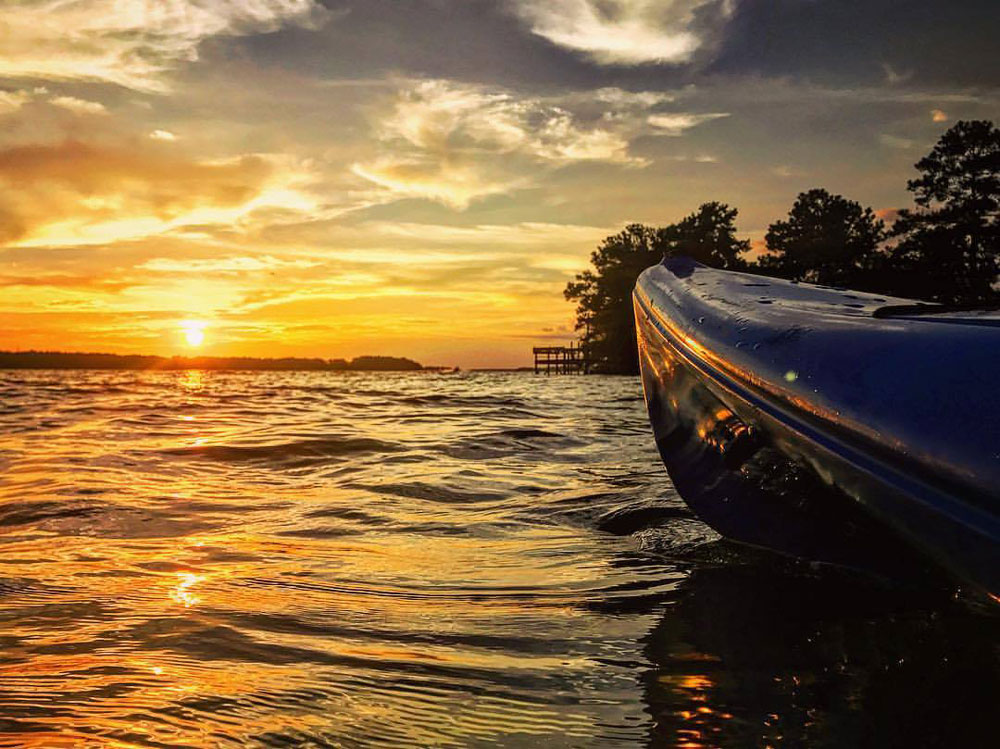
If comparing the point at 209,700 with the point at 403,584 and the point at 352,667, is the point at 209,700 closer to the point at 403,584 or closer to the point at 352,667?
the point at 352,667

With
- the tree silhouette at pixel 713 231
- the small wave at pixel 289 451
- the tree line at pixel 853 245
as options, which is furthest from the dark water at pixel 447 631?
the tree silhouette at pixel 713 231

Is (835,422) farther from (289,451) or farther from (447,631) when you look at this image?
(289,451)

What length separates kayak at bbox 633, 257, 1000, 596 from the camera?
53.8 inches

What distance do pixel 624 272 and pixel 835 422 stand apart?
2166 inches

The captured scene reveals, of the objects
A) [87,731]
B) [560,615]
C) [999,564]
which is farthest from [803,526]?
[87,731]

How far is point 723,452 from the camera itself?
9.57 ft

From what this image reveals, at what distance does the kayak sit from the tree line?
58.9 feet

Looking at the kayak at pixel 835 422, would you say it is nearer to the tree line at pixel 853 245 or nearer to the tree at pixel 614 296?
the tree line at pixel 853 245

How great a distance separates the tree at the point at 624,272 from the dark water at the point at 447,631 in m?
45.0

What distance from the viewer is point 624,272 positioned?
5559 cm

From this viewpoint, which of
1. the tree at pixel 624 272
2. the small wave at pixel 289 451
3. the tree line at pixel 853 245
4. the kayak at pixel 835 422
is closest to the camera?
the kayak at pixel 835 422

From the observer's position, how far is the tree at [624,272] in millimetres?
53094

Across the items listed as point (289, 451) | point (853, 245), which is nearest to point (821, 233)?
point (853, 245)

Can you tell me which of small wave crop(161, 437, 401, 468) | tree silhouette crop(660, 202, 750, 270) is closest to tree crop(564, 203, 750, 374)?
tree silhouette crop(660, 202, 750, 270)
